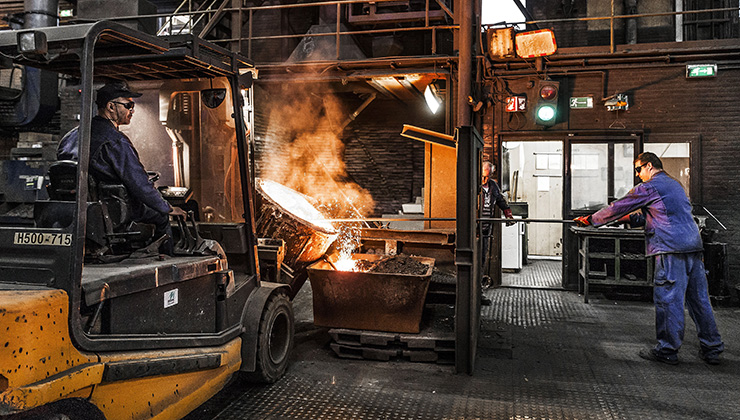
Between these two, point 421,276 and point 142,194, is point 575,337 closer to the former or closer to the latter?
point 421,276

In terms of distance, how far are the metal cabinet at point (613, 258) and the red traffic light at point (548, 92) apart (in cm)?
259

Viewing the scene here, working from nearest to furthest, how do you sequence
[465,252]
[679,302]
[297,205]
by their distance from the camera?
[465,252] → [679,302] → [297,205]

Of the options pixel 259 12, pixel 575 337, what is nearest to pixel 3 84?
pixel 259 12

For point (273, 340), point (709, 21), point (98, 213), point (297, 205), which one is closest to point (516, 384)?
point (273, 340)

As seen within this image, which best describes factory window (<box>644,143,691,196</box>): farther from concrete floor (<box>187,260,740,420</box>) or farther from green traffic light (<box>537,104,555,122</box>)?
concrete floor (<box>187,260,740,420</box>)

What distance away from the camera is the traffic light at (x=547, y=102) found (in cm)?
963

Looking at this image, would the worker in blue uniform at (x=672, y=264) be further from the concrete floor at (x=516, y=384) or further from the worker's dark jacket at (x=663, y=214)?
the concrete floor at (x=516, y=384)

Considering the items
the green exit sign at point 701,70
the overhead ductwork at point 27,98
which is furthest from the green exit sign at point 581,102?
the overhead ductwork at point 27,98

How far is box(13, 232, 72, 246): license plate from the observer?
2725mm

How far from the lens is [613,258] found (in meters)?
8.77

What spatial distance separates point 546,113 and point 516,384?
614 centimetres

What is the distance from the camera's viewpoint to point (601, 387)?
507cm

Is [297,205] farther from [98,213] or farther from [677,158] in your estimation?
[677,158]

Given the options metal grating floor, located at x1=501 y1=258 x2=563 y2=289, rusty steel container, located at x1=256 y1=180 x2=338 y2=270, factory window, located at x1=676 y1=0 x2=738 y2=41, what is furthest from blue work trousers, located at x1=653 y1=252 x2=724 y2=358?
factory window, located at x1=676 y1=0 x2=738 y2=41
